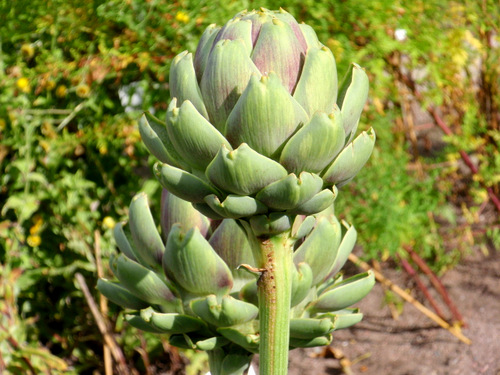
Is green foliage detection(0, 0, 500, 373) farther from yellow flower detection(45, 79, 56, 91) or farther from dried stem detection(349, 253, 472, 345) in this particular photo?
dried stem detection(349, 253, 472, 345)

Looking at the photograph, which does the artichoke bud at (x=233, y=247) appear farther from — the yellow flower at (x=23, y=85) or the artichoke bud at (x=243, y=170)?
the yellow flower at (x=23, y=85)

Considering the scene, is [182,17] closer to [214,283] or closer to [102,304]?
[102,304]

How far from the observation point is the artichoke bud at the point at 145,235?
0.66m

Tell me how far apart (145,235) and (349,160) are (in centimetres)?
25

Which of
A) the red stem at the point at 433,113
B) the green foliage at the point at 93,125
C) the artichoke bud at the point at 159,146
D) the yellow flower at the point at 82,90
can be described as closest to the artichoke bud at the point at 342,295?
the artichoke bud at the point at 159,146

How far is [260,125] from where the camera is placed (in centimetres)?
47

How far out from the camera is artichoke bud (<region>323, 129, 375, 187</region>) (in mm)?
500

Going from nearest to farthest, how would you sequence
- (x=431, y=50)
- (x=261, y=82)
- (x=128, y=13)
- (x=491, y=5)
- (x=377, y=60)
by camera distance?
(x=261, y=82) < (x=128, y=13) < (x=377, y=60) < (x=431, y=50) < (x=491, y=5)

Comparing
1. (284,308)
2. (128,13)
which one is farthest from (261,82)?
(128,13)

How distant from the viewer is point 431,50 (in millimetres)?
1682

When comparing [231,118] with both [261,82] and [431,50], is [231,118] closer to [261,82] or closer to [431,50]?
[261,82]

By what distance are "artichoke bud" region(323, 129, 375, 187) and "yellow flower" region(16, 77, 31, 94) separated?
1050mm

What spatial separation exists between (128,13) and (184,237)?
2.83ft

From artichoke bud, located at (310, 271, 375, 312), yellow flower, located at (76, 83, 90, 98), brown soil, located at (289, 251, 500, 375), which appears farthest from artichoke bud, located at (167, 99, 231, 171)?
brown soil, located at (289, 251, 500, 375)
